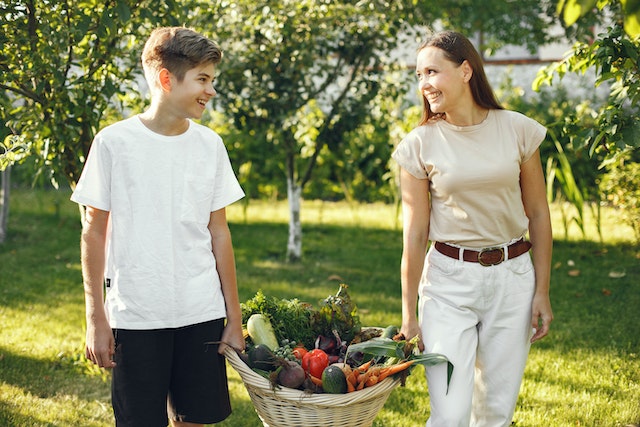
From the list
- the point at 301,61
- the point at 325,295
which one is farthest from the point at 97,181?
the point at 301,61

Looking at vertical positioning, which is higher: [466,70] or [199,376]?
[466,70]

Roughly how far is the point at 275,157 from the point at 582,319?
17.6ft

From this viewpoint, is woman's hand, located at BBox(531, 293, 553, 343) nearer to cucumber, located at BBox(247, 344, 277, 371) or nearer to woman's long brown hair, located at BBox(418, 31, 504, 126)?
woman's long brown hair, located at BBox(418, 31, 504, 126)

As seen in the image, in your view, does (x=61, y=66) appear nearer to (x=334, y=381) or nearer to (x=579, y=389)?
(x=334, y=381)

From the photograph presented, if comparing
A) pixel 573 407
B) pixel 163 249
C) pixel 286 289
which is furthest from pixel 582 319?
pixel 163 249

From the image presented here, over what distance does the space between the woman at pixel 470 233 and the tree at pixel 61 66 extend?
1394 millimetres

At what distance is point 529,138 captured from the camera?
2854 millimetres

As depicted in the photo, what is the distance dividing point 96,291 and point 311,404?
2.58ft

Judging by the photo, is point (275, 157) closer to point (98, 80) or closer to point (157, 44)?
point (98, 80)

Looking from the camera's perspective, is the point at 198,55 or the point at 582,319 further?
the point at 582,319

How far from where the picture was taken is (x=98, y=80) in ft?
12.9

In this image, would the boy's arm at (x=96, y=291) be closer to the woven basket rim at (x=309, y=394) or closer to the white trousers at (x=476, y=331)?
the woven basket rim at (x=309, y=394)

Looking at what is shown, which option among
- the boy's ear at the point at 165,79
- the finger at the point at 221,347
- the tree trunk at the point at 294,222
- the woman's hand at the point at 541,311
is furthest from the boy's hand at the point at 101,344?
the tree trunk at the point at 294,222

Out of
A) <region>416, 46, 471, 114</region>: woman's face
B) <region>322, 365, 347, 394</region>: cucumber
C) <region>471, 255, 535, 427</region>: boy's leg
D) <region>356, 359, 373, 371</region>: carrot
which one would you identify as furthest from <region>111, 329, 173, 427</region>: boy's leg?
<region>416, 46, 471, 114</region>: woman's face
